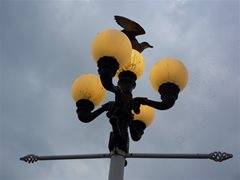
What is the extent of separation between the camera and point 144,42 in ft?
19.6

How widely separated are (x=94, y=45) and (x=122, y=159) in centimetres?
135

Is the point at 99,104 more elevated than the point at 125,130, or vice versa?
the point at 99,104

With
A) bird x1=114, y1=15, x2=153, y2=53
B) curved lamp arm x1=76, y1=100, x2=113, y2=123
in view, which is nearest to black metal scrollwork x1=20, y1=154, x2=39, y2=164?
curved lamp arm x1=76, y1=100, x2=113, y2=123

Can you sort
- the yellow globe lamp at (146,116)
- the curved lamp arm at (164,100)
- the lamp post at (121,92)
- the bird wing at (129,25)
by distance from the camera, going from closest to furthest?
the lamp post at (121,92) < the curved lamp arm at (164,100) < the bird wing at (129,25) < the yellow globe lamp at (146,116)

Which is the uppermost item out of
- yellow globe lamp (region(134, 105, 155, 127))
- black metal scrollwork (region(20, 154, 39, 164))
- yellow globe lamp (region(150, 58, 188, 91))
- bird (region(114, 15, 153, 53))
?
bird (region(114, 15, 153, 53))

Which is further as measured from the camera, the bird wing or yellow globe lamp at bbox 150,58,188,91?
the bird wing

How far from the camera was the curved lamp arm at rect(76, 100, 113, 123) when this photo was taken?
5214mm

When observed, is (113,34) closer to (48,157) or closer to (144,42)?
(144,42)

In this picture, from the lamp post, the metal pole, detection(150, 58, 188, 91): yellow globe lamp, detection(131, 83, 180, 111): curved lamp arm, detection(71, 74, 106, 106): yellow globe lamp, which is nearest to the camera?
the metal pole

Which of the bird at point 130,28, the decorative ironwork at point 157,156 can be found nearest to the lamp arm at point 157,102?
the decorative ironwork at point 157,156

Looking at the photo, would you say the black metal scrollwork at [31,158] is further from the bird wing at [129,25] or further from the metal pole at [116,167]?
the bird wing at [129,25]

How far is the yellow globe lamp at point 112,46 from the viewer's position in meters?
4.97

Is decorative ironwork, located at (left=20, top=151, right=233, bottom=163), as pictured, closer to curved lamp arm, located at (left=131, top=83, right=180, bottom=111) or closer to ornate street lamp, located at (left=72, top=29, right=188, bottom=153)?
ornate street lamp, located at (left=72, top=29, right=188, bottom=153)

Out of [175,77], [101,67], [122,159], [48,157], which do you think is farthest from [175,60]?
[48,157]
